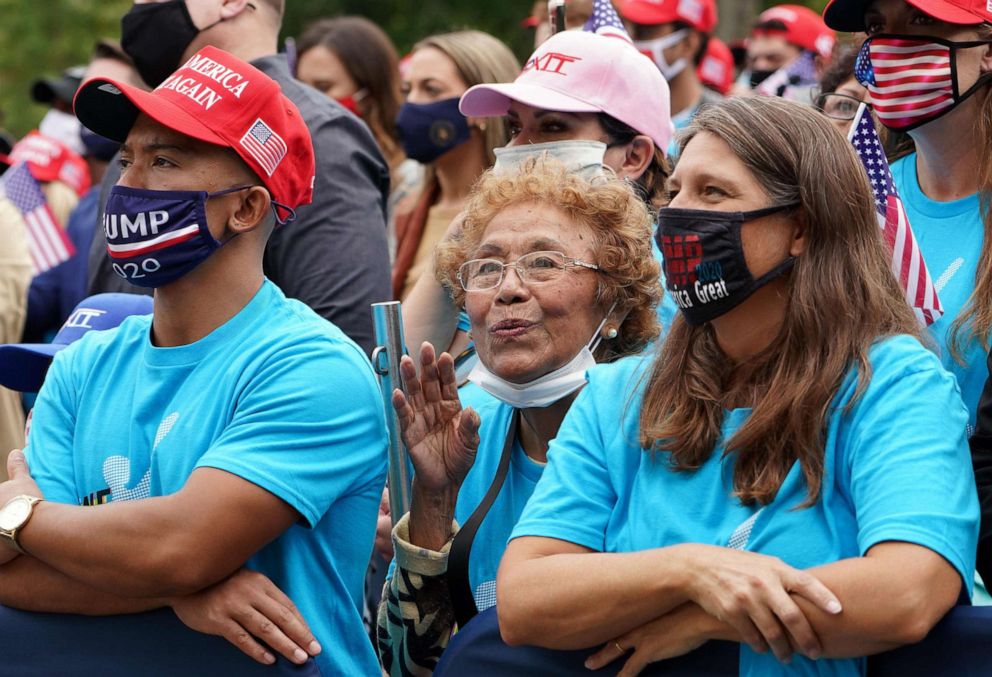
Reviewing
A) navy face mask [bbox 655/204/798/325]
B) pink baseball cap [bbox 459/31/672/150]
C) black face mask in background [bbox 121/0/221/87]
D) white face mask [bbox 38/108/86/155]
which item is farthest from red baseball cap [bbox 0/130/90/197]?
navy face mask [bbox 655/204/798/325]

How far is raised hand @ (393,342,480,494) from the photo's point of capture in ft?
12.2

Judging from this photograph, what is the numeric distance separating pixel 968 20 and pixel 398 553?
2162mm

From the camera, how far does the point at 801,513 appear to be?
290 centimetres

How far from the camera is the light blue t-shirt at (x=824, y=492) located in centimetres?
278

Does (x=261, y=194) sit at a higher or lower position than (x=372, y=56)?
higher

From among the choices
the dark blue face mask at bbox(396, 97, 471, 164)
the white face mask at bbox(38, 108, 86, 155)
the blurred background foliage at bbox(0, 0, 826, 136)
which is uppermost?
the dark blue face mask at bbox(396, 97, 471, 164)

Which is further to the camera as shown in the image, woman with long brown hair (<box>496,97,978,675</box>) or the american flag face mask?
the american flag face mask

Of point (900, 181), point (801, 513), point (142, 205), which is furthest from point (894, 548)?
point (142, 205)

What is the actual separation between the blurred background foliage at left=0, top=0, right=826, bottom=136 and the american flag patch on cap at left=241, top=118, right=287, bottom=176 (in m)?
16.2

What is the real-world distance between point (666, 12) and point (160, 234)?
5.03 m

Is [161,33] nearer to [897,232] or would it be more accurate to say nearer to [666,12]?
[897,232]

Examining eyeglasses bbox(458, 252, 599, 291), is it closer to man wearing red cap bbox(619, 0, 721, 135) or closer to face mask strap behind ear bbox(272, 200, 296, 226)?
face mask strap behind ear bbox(272, 200, 296, 226)

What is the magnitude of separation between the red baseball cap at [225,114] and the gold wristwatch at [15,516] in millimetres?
1034

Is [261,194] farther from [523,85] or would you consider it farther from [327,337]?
[523,85]
